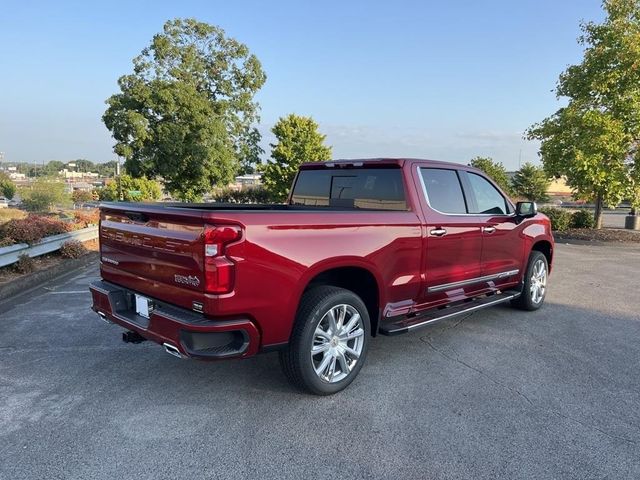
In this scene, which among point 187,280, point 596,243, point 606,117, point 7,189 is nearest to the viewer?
point 187,280

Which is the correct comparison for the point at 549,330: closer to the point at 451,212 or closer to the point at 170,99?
the point at 451,212

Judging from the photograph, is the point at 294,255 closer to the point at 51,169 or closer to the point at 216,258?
the point at 216,258

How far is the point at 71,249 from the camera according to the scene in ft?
29.5

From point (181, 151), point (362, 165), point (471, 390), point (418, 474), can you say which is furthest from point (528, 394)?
point (181, 151)

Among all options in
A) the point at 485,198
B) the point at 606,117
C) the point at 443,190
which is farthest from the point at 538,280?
the point at 606,117

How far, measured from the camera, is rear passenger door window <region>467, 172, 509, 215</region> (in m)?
5.16

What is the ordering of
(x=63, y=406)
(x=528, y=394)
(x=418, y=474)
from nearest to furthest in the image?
(x=418, y=474), (x=63, y=406), (x=528, y=394)

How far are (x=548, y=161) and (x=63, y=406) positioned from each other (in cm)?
1516

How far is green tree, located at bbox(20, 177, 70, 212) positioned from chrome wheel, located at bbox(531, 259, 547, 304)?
2813cm

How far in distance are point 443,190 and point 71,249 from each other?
743 cm

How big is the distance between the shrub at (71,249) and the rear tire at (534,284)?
786cm

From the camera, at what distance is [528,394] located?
12.2 feet

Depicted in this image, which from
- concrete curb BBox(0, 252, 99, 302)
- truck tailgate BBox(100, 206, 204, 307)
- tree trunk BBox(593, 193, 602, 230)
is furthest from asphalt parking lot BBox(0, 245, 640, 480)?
tree trunk BBox(593, 193, 602, 230)

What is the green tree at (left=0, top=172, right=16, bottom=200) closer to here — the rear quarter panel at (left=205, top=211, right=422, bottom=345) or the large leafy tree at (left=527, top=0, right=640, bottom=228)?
the large leafy tree at (left=527, top=0, right=640, bottom=228)
